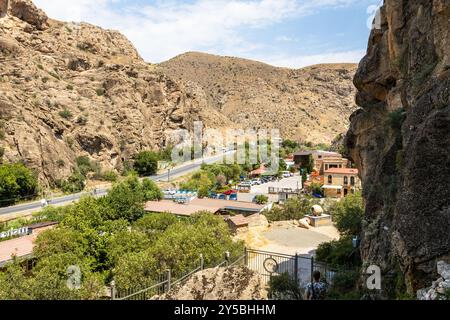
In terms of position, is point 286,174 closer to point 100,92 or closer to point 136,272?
point 100,92

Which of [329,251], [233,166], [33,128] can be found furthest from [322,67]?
[329,251]

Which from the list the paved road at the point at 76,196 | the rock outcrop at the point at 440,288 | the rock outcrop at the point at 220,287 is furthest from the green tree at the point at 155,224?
the rock outcrop at the point at 440,288

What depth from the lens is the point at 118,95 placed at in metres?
64.8

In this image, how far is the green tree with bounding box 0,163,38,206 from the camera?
35.3m

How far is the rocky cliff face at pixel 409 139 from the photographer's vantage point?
674cm

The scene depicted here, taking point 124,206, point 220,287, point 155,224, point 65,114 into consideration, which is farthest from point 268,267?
point 65,114

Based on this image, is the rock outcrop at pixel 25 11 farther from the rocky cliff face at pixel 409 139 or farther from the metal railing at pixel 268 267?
the rocky cliff face at pixel 409 139

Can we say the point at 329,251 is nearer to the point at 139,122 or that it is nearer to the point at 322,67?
the point at 139,122

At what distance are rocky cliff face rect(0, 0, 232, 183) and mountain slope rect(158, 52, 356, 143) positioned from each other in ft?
134

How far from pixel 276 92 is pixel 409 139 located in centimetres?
12837

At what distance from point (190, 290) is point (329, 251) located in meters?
12.6

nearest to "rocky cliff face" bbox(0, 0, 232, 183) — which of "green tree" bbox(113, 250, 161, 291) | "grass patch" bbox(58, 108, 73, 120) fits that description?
"grass patch" bbox(58, 108, 73, 120)

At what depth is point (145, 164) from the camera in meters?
56.9

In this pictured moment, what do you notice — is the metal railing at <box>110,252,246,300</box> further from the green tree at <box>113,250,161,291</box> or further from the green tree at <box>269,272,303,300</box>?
the green tree at <box>269,272,303,300</box>
